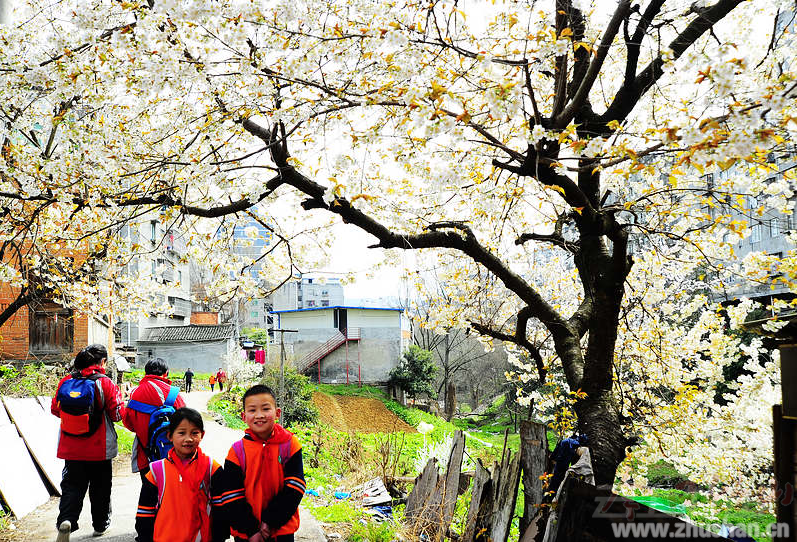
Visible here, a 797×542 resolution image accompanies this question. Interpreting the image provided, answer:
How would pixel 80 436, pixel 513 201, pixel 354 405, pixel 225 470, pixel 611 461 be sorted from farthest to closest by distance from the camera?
pixel 354 405 → pixel 513 201 → pixel 611 461 → pixel 80 436 → pixel 225 470

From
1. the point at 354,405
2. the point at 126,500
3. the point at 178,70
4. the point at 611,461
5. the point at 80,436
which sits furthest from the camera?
the point at 354,405

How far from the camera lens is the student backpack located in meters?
4.44

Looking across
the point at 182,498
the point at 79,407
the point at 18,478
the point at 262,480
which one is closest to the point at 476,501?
the point at 262,480

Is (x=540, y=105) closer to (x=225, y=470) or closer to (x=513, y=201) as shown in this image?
(x=513, y=201)

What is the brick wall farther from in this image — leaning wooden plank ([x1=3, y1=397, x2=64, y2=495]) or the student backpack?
the student backpack

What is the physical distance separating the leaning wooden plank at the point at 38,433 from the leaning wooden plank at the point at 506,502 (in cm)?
527

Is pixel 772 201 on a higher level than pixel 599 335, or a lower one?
higher

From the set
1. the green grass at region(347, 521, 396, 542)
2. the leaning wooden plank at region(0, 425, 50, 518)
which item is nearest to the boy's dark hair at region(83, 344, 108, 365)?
the leaning wooden plank at region(0, 425, 50, 518)

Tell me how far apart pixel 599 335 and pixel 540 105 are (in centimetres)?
268

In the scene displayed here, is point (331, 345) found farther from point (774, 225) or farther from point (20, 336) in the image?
point (774, 225)

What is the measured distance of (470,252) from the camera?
548cm

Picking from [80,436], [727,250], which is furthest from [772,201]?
[80,436]

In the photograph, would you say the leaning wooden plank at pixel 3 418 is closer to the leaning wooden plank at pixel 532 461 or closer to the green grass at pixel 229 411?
the leaning wooden plank at pixel 532 461

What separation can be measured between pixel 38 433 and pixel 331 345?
74.9 ft
